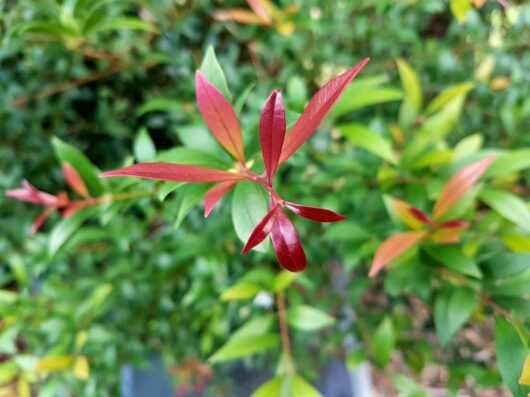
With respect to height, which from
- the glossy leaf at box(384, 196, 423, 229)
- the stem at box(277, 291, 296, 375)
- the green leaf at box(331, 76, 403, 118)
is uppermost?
the green leaf at box(331, 76, 403, 118)

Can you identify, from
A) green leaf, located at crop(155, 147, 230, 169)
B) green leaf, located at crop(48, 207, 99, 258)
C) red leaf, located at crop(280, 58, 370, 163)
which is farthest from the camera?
green leaf, located at crop(48, 207, 99, 258)

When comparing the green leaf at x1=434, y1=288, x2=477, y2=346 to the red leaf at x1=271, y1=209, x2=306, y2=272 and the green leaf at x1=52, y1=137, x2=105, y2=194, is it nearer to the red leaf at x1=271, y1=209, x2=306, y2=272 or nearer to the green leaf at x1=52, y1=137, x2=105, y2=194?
the red leaf at x1=271, y1=209, x2=306, y2=272

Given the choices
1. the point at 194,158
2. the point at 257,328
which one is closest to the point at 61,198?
the point at 194,158

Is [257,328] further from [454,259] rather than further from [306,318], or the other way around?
[454,259]

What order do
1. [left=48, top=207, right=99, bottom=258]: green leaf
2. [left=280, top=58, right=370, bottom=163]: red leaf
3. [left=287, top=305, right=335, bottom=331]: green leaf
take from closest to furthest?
[left=280, top=58, right=370, bottom=163]: red leaf
[left=48, top=207, right=99, bottom=258]: green leaf
[left=287, top=305, right=335, bottom=331]: green leaf

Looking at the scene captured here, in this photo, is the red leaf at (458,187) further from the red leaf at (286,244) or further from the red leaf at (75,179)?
the red leaf at (75,179)

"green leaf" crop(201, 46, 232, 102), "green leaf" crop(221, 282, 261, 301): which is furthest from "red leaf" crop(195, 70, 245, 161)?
"green leaf" crop(221, 282, 261, 301)

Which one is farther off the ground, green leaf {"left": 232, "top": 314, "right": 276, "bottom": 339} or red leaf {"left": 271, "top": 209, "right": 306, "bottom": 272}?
red leaf {"left": 271, "top": 209, "right": 306, "bottom": 272}

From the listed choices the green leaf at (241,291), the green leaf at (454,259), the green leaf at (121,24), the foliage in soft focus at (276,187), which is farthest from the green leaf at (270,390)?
the green leaf at (121,24)
